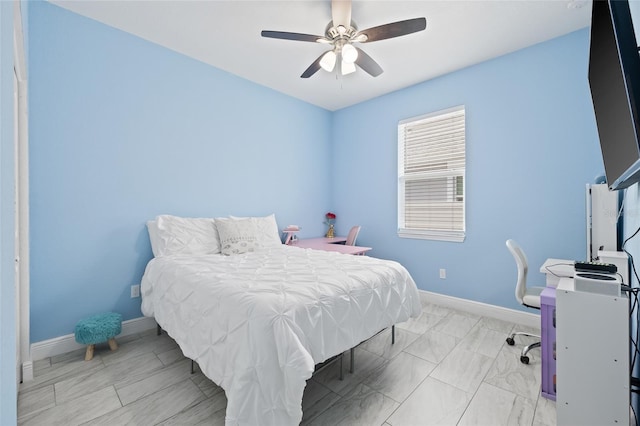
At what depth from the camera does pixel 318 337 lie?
1.41 meters

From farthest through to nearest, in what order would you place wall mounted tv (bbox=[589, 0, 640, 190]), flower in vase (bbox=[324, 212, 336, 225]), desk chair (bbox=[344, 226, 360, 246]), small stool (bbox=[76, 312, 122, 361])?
1. flower in vase (bbox=[324, 212, 336, 225])
2. desk chair (bbox=[344, 226, 360, 246])
3. small stool (bbox=[76, 312, 122, 361])
4. wall mounted tv (bbox=[589, 0, 640, 190])

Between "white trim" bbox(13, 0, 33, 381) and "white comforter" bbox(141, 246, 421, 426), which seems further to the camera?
"white trim" bbox(13, 0, 33, 381)

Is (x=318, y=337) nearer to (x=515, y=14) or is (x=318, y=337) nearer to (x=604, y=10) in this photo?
(x=604, y=10)

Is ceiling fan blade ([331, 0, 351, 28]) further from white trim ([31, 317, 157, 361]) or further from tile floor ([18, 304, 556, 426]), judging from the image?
white trim ([31, 317, 157, 361])

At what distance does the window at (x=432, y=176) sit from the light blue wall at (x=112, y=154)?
6.73 feet

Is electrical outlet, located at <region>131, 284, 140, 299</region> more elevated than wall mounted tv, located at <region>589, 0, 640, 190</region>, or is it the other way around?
wall mounted tv, located at <region>589, 0, 640, 190</region>

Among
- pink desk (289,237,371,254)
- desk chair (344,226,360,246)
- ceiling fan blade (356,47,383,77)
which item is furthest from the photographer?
desk chair (344,226,360,246)

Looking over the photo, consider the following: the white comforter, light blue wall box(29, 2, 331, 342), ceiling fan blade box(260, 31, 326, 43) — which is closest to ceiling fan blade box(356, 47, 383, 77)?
ceiling fan blade box(260, 31, 326, 43)

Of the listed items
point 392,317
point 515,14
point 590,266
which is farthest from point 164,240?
point 515,14

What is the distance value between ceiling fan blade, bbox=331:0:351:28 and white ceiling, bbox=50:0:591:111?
152 mm

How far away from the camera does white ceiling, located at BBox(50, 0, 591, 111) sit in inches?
A: 85.6

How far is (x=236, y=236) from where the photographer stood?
9.16ft

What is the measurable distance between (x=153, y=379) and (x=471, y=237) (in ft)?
10.6

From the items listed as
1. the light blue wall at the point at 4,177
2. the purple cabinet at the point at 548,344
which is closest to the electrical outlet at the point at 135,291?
the light blue wall at the point at 4,177
